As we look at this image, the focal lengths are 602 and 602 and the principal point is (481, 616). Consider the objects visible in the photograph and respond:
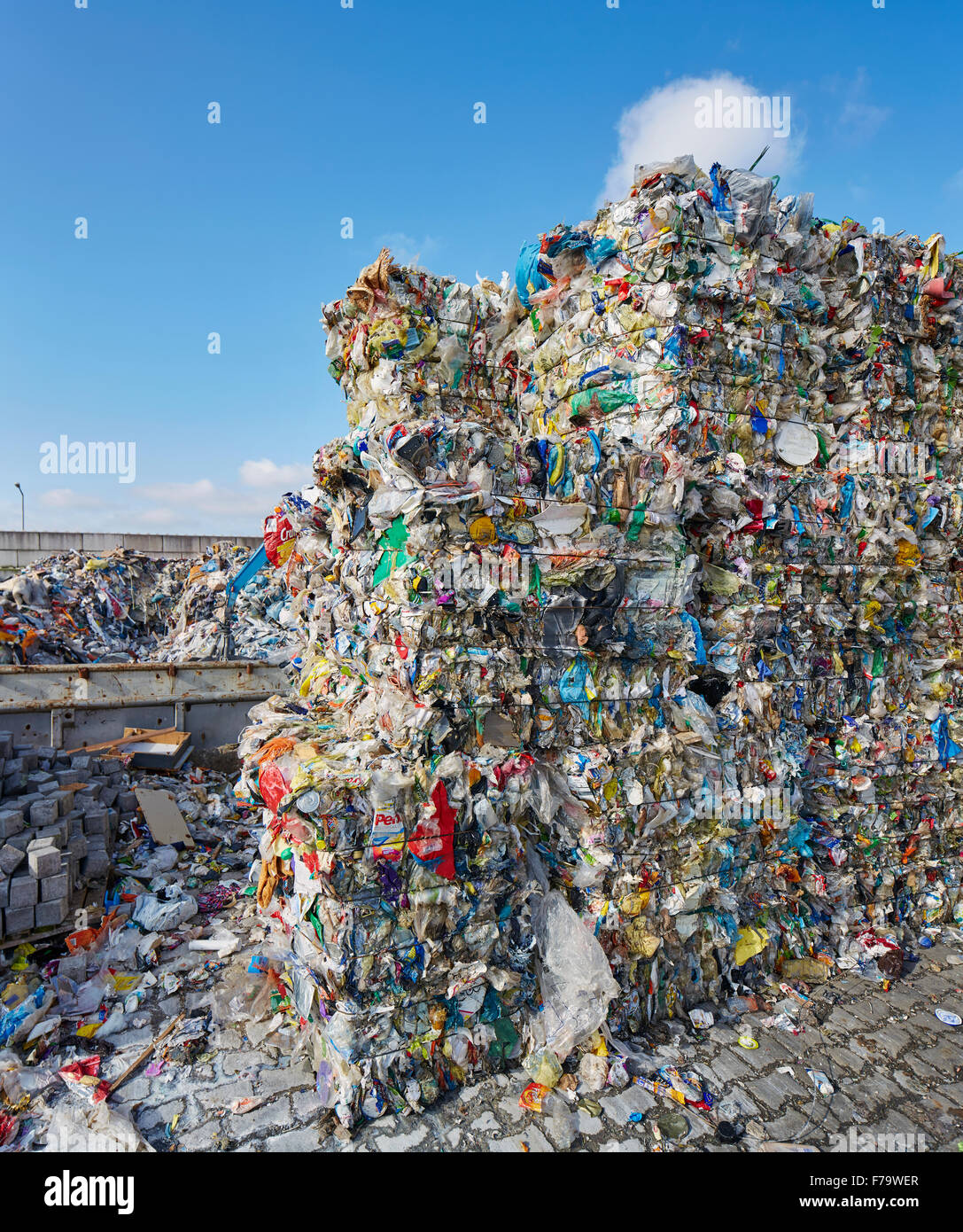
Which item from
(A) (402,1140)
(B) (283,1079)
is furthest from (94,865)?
(A) (402,1140)

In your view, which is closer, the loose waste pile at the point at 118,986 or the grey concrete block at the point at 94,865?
the loose waste pile at the point at 118,986

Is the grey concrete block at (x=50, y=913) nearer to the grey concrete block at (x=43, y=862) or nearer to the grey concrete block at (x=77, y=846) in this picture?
the grey concrete block at (x=43, y=862)

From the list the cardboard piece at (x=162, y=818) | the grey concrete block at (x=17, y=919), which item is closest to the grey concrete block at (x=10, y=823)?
the grey concrete block at (x=17, y=919)

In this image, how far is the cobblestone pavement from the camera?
2.32 m

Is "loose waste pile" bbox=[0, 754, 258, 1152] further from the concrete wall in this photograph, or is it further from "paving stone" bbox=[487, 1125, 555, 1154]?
the concrete wall

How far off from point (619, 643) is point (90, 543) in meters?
16.5

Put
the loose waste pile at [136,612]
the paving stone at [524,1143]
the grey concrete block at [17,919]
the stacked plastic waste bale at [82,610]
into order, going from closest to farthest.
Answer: the paving stone at [524,1143] < the grey concrete block at [17,919] < the stacked plastic waste bale at [82,610] < the loose waste pile at [136,612]

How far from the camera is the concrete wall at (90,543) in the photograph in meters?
15.0

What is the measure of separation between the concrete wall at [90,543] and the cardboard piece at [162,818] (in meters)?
10.8

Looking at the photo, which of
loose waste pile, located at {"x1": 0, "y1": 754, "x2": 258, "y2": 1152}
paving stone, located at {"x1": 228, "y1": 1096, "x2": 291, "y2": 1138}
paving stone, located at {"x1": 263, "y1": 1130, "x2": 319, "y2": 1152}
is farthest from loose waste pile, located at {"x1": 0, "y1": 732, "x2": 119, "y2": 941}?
paving stone, located at {"x1": 263, "y1": 1130, "x2": 319, "y2": 1152}

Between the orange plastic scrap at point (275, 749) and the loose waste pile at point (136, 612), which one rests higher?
the loose waste pile at point (136, 612)

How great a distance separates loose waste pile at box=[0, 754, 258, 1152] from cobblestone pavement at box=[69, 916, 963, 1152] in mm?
102

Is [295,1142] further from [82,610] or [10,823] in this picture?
[82,610]

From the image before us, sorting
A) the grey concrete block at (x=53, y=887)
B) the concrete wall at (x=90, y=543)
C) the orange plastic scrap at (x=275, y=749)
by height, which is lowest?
the grey concrete block at (x=53, y=887)
